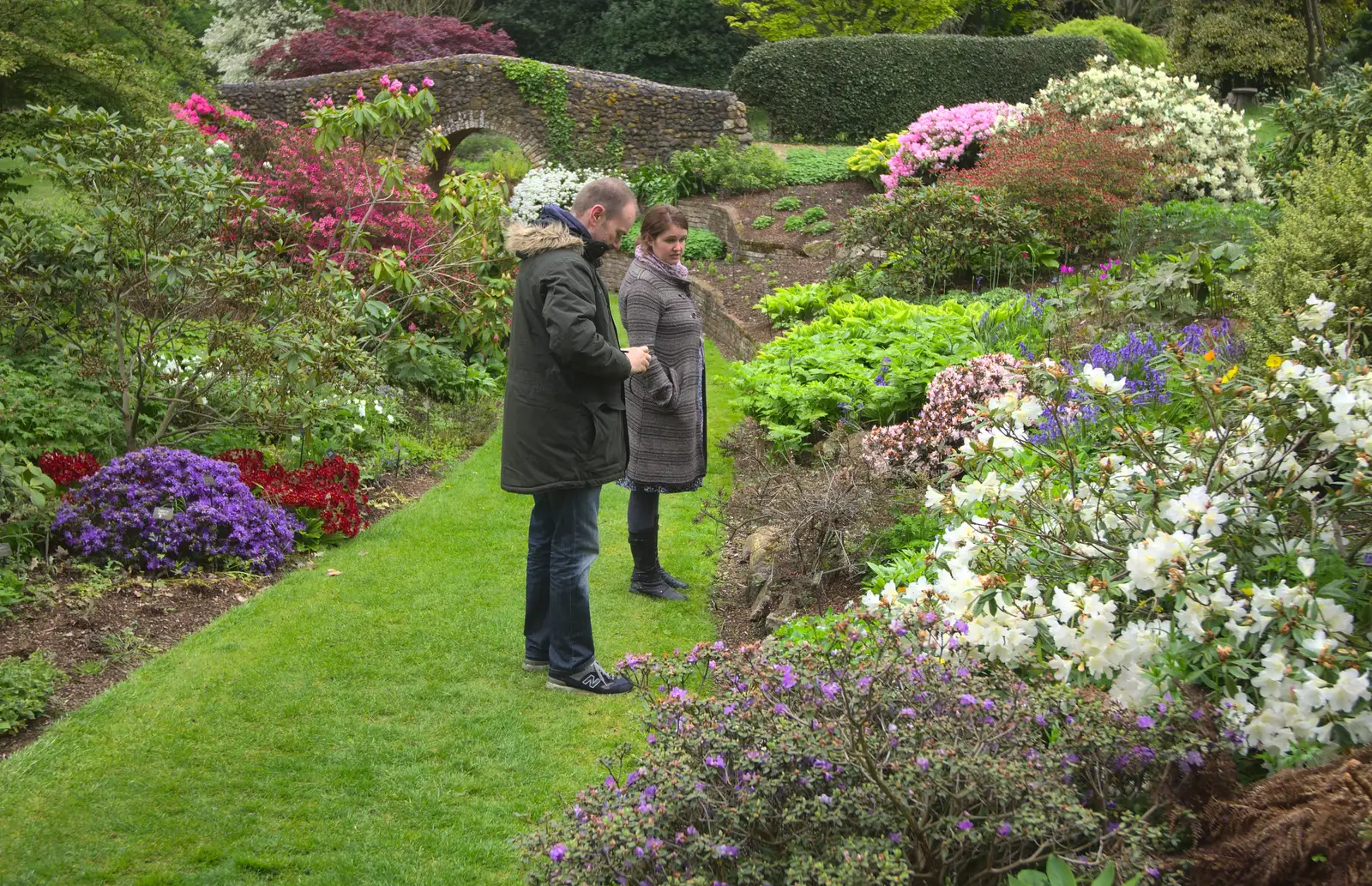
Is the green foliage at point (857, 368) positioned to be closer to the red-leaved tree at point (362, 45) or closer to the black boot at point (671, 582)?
the black boot at point (671, 582)

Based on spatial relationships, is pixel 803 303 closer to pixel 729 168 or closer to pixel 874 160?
pixel 874 160

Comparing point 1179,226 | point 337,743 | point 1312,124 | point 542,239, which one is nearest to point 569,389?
point 542,239

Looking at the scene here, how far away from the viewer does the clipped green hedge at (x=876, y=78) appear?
2172 cm

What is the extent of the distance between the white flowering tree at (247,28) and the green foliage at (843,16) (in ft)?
39.3

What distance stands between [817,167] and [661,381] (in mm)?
14067

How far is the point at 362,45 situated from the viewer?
26.2 meters

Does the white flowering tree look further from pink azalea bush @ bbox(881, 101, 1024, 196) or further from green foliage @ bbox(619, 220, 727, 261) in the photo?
pink azalea bush @ bbox(881, 101, 1024, 196)

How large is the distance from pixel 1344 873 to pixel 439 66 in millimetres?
21728

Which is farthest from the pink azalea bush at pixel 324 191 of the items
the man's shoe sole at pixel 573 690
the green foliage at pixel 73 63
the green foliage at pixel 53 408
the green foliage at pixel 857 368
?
the man's shoe sole at pixel 573 690

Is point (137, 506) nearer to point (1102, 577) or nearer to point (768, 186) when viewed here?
point (1102, 577)

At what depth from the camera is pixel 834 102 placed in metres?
21.8

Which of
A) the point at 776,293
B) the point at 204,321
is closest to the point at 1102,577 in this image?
the point at 204,321

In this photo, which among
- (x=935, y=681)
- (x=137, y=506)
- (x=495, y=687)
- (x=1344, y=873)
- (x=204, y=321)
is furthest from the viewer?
(x=204, y=321)

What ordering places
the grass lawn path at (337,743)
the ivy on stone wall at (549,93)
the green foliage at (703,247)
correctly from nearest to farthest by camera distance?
the grass lawn path at (337,743) < the green foliage at (703,247) < the ivy on stone wall at (549,93)
